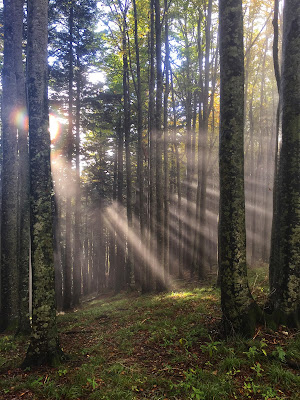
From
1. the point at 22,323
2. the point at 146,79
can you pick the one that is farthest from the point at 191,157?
the point at 22,323

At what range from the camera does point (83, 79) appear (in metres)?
15.7

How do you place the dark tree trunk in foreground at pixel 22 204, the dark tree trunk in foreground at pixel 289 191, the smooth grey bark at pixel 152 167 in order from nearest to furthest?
the dark tree trunk in foreground at pixel 289 191, the dark tree trunk in foreground at pixel 22 204, the smooth grey bark at pixel 152 167

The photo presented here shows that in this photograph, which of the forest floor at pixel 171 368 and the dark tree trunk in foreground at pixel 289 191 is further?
the dark tree trunk in foreground at pixel 289 191

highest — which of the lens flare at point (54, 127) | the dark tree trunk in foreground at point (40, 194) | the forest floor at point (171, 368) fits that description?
the lens flare at point (54, 127)

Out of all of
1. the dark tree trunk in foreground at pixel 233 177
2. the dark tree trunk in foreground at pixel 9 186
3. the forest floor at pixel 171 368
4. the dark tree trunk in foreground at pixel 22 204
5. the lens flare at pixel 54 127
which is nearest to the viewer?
the forest floor at pixel 171 368

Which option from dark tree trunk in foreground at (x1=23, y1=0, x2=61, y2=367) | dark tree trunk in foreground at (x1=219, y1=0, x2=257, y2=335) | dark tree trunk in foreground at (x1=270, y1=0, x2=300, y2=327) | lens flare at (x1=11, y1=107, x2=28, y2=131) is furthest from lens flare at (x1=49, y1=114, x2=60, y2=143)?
dark tree trunk in foreground at (x1=270, y1=0, x2=300, y2=327)

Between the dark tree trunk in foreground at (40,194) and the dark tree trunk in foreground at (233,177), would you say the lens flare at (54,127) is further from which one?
the dark tree trunk in foreground at (233,177)

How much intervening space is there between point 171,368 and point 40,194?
403 cm

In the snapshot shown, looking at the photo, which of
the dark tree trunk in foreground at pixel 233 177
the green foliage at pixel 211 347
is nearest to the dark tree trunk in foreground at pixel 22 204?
the green foliage at pixel 211 347

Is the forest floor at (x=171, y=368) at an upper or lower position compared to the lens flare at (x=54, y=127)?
lower

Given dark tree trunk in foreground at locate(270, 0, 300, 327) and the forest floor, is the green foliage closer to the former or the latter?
the forest floor

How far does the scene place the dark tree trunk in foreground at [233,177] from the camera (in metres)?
4.82

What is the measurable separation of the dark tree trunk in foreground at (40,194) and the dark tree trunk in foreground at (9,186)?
4.65 metres

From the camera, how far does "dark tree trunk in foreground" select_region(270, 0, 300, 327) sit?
4953 mm
